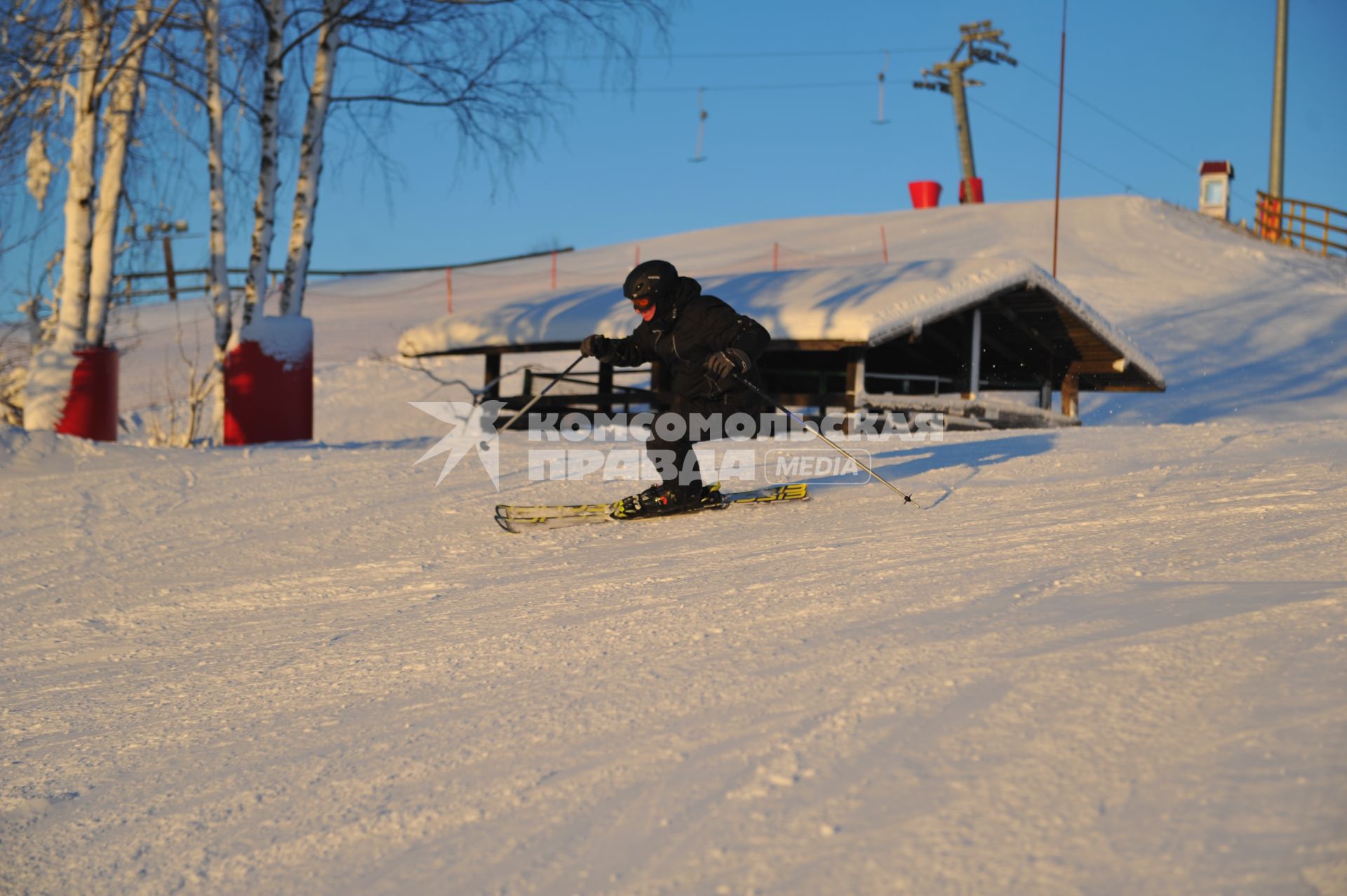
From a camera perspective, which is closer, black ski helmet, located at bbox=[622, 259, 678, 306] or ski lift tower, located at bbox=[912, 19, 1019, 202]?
black ski helmet, located at bbox=[622, 259, 678, 306]

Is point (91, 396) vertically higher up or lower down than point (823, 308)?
lower down

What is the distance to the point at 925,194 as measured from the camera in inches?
1815

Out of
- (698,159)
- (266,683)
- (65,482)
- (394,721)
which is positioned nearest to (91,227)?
(65,482)

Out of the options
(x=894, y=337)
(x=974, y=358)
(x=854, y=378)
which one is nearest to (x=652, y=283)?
(x=894, y=337)

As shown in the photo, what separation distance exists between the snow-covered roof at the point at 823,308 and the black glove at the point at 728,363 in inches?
245

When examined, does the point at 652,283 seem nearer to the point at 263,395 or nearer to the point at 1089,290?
the point at 263,395

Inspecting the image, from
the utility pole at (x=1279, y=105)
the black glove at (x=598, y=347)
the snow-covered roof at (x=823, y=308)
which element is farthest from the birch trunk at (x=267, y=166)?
the utility pole at (x=1279, y=105)

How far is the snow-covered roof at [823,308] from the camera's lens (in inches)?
502

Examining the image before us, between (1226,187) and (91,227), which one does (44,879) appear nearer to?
(91,227)

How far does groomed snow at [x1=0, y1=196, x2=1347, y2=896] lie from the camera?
255 cm

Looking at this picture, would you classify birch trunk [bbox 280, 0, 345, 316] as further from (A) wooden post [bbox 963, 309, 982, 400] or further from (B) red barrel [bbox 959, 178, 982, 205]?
(B) red barrel [bbox 959, 178, 982, 205]

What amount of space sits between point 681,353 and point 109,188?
812 centimetres

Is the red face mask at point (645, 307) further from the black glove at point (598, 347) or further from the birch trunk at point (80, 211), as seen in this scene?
the birch trunk at point (80, 211)

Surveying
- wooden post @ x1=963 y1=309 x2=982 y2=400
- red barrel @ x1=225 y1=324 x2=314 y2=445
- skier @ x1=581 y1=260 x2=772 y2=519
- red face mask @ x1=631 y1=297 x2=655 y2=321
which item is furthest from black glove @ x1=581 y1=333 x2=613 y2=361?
wooden post @ x1=963 y1=309 x2=982 y2=400
